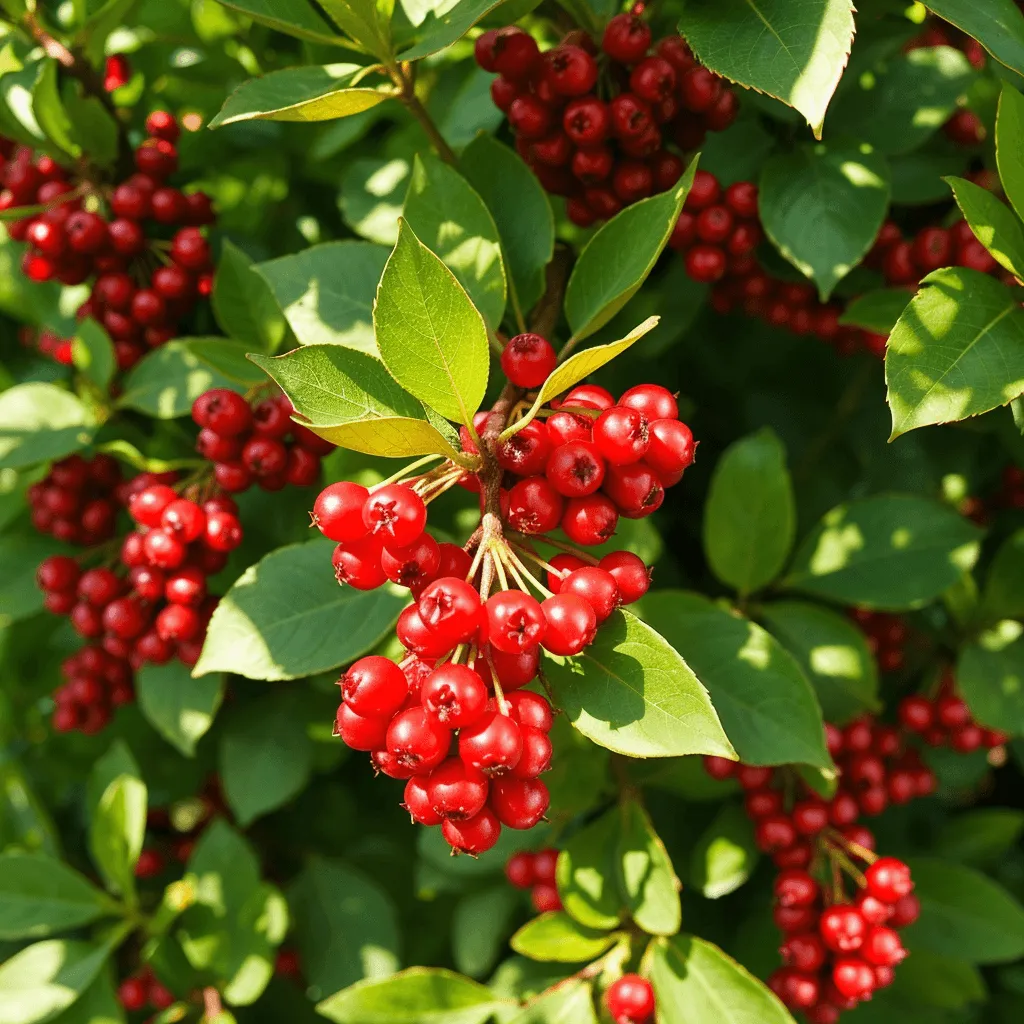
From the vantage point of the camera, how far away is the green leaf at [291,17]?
170 cm

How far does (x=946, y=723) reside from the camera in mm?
2432

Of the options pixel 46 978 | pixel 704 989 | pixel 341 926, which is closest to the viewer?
pixel 704 989

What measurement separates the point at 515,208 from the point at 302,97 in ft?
1.44

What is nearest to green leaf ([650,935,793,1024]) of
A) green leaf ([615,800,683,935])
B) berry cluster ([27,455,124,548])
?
green leaf ([615,800,683,935])

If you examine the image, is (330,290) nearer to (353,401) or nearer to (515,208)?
(515,208)

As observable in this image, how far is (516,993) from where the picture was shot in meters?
2.35

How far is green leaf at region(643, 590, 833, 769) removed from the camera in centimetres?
173

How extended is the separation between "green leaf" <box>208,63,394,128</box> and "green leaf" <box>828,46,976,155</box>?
3.47 feet

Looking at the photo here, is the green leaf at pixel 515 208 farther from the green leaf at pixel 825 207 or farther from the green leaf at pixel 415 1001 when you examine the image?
the green leaf at pixel 415 1001

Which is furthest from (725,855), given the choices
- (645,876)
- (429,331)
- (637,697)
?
(429,331)

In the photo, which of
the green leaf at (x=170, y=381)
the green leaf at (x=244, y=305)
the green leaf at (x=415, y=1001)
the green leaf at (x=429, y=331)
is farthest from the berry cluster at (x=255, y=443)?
the green leaf at (x=415, y=1001)

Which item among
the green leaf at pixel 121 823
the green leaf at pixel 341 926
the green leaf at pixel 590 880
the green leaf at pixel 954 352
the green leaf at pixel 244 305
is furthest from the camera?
the green leaf at pixel 341 926

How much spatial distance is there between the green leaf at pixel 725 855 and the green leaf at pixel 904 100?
Answer: 1.57m

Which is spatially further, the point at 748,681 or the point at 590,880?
the point at 590,880
